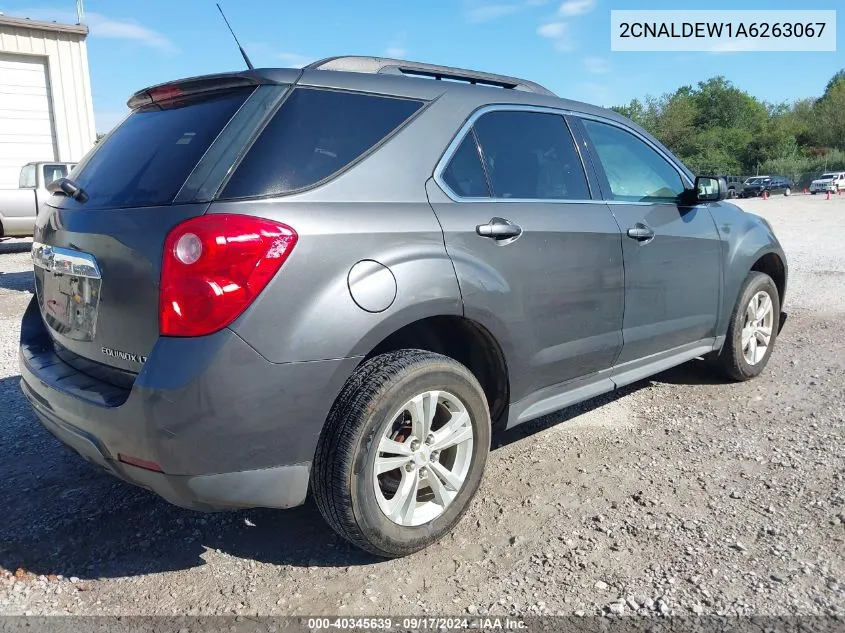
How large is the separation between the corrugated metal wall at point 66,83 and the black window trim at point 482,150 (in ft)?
52.8

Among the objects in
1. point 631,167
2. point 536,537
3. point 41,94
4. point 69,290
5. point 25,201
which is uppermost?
point 41,94

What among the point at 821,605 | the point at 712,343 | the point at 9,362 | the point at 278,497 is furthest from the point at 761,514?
the point at 9,362

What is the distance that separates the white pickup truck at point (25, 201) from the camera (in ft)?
43.3

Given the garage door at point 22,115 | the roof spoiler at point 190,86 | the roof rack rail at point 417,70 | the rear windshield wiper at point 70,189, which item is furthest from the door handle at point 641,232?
the garage door at point 22,115

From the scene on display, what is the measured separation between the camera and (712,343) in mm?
4270

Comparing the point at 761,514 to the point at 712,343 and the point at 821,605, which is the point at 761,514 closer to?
the point at 821,605

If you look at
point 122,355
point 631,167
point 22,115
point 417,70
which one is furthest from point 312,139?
point 22,115

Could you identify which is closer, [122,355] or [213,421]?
[213,421]

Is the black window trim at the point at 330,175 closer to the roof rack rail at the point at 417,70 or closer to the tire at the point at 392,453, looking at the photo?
Result: the roof rack rail at the point at 417,70

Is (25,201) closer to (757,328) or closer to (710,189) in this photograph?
(710,189)

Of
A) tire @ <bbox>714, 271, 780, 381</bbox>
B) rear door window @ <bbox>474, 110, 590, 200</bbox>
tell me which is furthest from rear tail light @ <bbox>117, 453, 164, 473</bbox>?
tire @ <bbox>714, 271, 780, 381</bbox>

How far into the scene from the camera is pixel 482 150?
117 inches

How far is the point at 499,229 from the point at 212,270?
4.04ft

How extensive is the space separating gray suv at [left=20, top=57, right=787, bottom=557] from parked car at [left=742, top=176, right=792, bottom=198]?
170ft
